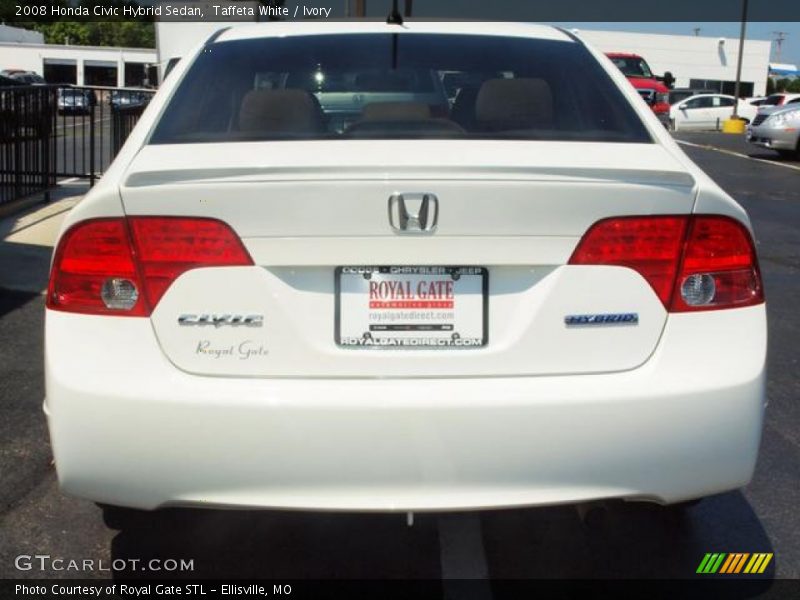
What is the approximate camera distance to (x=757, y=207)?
13562 millimetres

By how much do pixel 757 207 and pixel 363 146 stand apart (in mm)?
11703

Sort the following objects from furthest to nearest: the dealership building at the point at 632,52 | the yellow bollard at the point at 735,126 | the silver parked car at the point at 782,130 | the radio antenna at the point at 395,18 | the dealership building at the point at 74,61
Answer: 1. the dealership building at the point at 632,52
2. the dealership building at the point at 74,61
3. the yellow bollard at the point at 735,126
4. the silver parked car at the point at 782,130
5. the radio antenna at the point at 395,18

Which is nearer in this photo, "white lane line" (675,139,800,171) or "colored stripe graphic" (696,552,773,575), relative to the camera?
"colored stripe graphic" (696,552,773,575)

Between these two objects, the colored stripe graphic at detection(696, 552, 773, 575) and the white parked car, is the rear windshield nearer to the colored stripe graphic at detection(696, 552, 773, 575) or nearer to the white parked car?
the colored stripe graphic at detection(696, 552, 773, 575)

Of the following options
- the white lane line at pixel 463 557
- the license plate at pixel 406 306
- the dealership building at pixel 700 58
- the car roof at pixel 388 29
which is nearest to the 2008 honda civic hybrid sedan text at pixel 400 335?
the license plate at pixel 406 306

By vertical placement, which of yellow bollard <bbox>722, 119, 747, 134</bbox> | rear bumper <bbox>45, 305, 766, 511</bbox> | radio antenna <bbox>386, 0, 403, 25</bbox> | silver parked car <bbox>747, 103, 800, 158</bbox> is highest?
radio antenna <bbox>386, 0, 403, 25</bbox>

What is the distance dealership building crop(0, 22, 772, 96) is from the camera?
67.1m

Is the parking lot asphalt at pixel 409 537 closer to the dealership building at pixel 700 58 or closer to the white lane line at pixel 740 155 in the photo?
the white lane line at pixel 740 155

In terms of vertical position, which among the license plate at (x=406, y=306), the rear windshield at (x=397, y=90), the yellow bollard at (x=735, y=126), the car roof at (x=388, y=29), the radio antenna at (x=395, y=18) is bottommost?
the yellow bollard at (x=735, y=126)

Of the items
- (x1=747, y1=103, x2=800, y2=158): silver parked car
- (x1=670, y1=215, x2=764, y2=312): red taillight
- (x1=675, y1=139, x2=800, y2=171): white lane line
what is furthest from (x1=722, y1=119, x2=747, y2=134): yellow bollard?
(x1=670, y1=215, x2=764, y2=312): red taillight

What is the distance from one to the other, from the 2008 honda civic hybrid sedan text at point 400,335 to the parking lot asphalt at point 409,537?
0.53 m

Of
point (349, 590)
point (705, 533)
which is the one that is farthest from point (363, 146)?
point (705, 533)

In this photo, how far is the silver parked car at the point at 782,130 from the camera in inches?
833

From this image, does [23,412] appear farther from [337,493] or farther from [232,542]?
[337,493]
